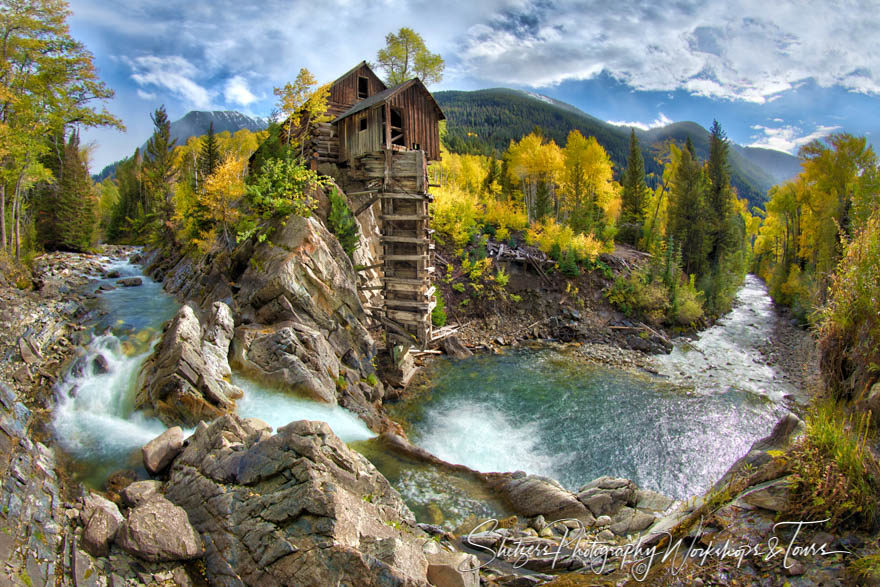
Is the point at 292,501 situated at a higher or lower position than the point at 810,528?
lower

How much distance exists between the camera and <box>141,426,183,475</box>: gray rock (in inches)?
309

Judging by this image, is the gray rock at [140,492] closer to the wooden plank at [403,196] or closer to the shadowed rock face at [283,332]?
the shadowed rock face at [283,332]

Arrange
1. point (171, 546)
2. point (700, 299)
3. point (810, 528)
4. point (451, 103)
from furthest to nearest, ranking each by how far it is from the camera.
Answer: point (451, 103)
point (700, 299)
point (171, 546)
point (810, 528)

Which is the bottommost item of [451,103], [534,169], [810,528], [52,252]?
[810,528]

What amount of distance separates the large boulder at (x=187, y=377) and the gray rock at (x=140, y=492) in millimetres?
2948

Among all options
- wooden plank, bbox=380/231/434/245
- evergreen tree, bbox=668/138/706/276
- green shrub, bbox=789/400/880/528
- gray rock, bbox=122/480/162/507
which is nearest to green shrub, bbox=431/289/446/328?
wooden plank, bbox=380/231/434/245

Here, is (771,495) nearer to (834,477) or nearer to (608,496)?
(834,477)

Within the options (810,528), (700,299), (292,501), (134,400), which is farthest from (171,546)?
(700,299)

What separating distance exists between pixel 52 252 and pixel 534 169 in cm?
4085

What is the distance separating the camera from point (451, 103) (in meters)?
167

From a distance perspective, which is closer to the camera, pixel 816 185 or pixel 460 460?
pixel 460 460

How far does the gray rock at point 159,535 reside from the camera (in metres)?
5.67

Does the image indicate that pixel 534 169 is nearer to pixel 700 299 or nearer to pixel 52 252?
pixel 700 299

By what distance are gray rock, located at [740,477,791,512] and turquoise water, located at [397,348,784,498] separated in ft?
25.0
